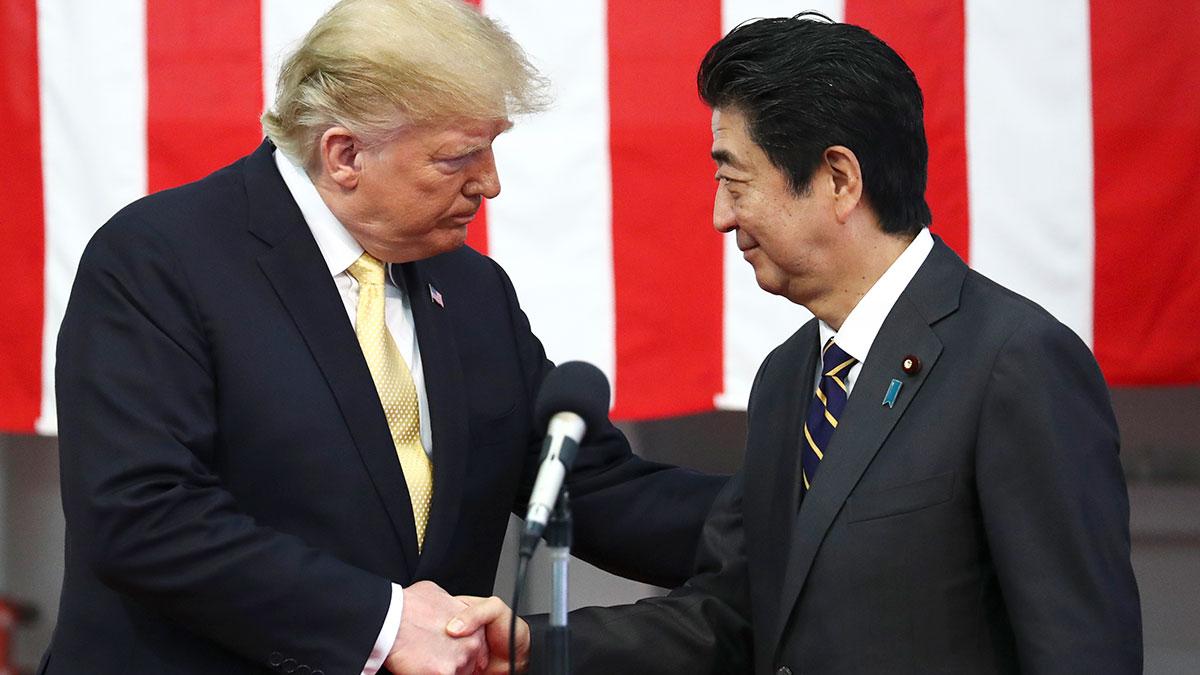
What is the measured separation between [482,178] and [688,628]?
57cm

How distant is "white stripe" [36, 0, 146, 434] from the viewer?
2.43 m

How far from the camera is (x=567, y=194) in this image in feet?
8.07

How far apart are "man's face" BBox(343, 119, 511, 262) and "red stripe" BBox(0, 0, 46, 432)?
3.59ft

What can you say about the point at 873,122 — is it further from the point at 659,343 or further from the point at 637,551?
the point at 659,343

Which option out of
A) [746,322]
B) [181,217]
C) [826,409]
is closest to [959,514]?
[826,409]

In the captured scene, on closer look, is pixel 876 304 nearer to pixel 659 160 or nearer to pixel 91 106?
pixel 659 160

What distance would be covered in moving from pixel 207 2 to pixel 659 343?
0.94 meters

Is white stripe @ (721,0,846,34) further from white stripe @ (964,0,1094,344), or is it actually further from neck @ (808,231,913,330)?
neck @ (808,231,913,330)

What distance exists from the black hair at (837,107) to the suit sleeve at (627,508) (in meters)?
0.49

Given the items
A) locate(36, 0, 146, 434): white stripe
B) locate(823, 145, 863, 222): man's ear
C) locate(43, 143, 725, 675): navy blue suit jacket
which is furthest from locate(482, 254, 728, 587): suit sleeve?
locate(36, 0, 146, 434): white stripe

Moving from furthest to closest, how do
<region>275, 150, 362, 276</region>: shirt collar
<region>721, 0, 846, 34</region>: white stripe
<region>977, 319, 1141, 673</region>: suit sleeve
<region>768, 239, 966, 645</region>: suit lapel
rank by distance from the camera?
<region>721, 0, 846, 34</region>: white stripe < <region>275, 150, 362, 276</region>: shirt collar < <region>768, 239, 966, 645</region>: suit lapel < <region>977, 319, 1141, 673</region>: suit sleeve

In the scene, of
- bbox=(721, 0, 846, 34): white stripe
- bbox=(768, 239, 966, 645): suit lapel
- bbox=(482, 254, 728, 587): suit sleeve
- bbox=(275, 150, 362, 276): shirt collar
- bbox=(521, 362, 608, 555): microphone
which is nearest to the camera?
bbox=(521, 362, 608, 555): microphone

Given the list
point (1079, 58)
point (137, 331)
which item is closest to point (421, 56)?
point (137, 331)

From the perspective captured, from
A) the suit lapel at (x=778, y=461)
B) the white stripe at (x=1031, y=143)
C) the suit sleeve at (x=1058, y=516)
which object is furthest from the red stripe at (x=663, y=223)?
the suit sleeve at (x=1058, y=516)
